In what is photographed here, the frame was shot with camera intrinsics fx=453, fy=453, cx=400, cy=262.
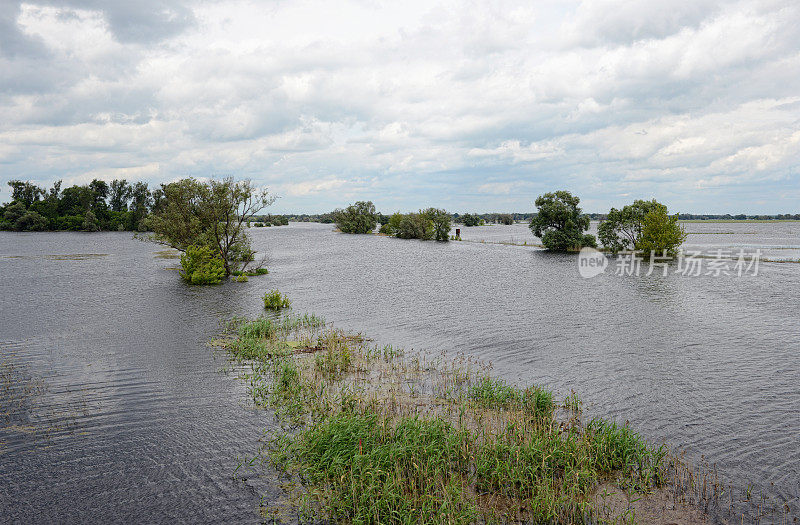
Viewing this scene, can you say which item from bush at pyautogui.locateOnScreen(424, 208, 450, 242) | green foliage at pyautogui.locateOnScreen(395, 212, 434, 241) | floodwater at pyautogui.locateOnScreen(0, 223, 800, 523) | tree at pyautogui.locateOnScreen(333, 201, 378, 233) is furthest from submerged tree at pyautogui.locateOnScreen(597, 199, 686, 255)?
tree at pyautogui.locateOnScreen(333, 201, 378, 233)

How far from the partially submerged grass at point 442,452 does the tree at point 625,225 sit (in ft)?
245

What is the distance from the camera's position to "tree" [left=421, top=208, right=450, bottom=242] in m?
136

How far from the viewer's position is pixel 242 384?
59.8 ft

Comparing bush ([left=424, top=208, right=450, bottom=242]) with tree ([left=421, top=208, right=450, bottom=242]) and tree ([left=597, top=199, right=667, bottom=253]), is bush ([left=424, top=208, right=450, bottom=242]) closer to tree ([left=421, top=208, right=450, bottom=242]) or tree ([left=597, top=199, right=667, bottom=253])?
tree ([left=421, top=208, right=450, bottom=242])

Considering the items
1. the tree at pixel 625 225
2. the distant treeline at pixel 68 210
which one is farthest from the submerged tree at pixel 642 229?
the distant treeline at pixel 68 210

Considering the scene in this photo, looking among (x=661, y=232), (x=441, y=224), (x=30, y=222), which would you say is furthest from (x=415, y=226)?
(x=30, y=222)

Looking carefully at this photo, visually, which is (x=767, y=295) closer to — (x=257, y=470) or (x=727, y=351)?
(x=727, y=351)

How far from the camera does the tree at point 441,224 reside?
446 feet

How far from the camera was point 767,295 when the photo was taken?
40562 millimetres

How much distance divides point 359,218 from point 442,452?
579ft

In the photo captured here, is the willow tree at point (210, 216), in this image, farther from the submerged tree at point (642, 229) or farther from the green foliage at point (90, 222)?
the green foliage at point (90, 222)

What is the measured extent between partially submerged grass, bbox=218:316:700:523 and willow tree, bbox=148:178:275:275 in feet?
121

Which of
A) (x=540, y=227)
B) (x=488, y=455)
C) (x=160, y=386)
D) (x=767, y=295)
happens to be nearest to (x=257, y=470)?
(x=488, y=455)

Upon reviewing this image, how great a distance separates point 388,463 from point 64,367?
1700cm
